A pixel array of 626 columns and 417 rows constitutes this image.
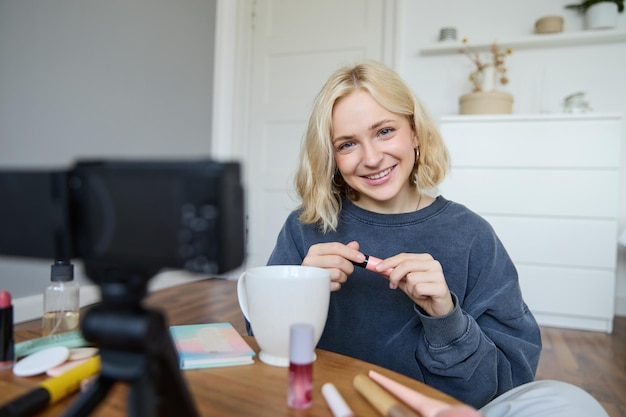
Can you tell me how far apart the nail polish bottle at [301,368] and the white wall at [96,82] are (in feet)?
6.22

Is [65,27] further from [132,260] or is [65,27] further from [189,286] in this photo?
[132,260]

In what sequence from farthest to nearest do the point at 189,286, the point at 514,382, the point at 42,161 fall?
the point at 189,286, the point at 42,161, the point at 514,382

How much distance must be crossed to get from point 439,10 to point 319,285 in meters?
3.15

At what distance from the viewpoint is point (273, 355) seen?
0.50 metres

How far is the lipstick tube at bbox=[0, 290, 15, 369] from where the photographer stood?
0.47 metres

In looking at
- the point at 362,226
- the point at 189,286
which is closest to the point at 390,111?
the point at 362,226

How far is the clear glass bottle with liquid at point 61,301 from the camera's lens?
627 millimetres

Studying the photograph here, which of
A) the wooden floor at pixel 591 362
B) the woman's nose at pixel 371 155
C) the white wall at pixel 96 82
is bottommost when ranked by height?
the wooden floor at pixel 591 362

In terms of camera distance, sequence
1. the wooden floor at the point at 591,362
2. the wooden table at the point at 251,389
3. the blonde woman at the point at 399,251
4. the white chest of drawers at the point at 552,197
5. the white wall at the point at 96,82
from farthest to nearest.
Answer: the white chest of drawers at the point at 552,197
the white wall at the point at 96,82
the wooden floor at the point at 591,362
the blonde woman at the point at 399,251
the wooden table at the point at 251,389

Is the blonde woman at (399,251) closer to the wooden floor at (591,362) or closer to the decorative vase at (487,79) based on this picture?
the wooden floor at (591,362)

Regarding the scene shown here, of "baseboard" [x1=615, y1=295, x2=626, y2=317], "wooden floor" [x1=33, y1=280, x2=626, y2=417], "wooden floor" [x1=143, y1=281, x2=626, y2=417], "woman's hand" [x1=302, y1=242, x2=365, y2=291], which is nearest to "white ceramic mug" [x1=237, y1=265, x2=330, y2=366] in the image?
"woman's hand" [x1=302, y1=242, x2=365, y2=291]

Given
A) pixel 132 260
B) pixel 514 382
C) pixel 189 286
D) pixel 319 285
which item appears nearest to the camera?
pixel 132 260

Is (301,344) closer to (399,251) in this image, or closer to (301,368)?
(301,368)

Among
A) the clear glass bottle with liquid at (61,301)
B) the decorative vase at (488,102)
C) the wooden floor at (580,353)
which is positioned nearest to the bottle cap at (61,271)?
the clear glass bottle with liquid at (61,301)
